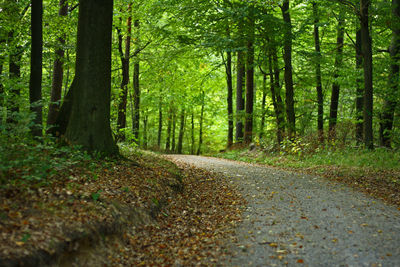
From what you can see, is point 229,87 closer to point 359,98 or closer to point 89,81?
point 359,98

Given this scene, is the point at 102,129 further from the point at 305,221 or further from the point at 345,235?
the point at 345,235

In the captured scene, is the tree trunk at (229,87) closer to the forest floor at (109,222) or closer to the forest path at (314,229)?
the forest path at (314,229)

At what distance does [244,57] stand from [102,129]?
33.3ft

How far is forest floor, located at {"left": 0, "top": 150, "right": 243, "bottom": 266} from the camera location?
393 centimetres

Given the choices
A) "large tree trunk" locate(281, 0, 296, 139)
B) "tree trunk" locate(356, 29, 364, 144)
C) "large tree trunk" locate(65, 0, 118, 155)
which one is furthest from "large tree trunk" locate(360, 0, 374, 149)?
"large tree trunk" locate(65, 0, 118, 155)

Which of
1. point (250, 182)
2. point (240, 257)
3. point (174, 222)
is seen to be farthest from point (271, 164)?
point (240, 257)

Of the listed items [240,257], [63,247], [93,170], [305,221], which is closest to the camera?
[63,247]

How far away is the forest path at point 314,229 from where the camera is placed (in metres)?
4.61

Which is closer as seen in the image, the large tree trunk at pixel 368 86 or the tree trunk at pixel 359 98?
the large tree trunk at pixel 368 86

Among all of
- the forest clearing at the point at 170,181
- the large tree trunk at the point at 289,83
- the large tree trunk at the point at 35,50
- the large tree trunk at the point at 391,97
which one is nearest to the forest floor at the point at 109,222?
the forest clearing at the point at 170,181

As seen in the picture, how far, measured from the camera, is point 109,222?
502 cm

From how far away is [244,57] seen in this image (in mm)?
15641

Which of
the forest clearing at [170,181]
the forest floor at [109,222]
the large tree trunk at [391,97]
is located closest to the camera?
the forest floor at [109,222]

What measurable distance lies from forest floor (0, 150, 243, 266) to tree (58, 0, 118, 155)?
837 mm
